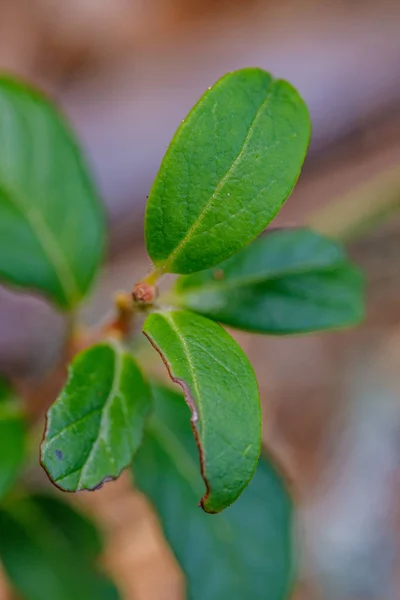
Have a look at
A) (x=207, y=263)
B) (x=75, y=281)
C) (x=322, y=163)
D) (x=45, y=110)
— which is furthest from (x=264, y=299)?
(x=322, y=163)

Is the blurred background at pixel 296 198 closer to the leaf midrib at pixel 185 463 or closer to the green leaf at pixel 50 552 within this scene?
the green leaf at pixel 50 552

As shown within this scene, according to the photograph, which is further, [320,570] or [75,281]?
[320,570]

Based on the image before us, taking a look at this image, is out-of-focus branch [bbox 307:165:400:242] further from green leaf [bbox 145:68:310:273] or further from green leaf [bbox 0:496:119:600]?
green leaf [bbox 145:68:310:273]

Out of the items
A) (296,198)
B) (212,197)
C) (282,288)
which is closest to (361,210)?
(296,198)

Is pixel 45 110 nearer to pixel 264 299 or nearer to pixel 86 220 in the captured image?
pixel 86 220

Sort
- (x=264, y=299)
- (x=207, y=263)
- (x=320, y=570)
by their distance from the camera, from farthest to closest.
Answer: (x=320, y=570) < (x=264, y=299) < (x=207, y=263)
